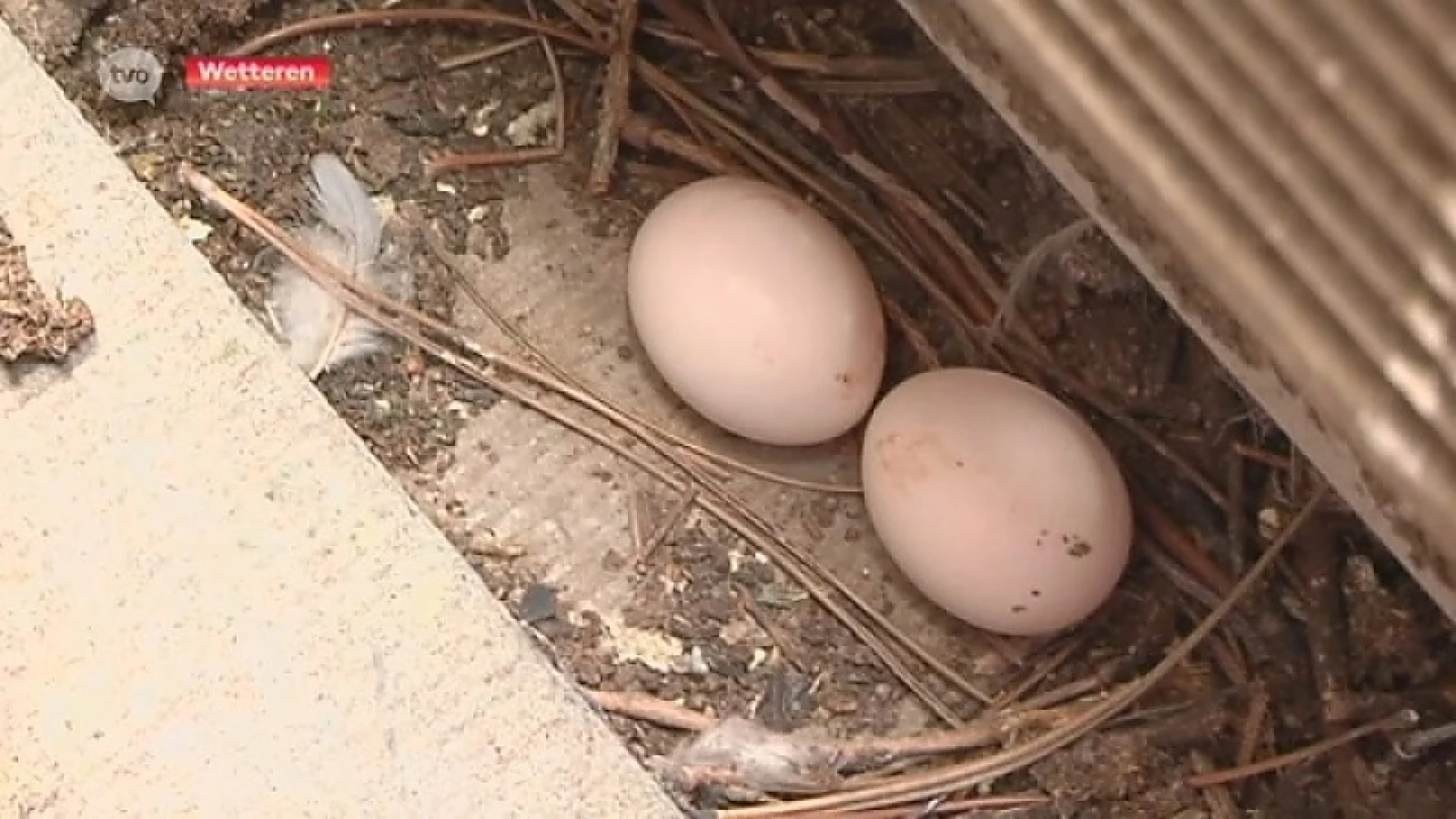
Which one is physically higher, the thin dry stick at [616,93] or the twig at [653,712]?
the thin dry stick at [616,93]

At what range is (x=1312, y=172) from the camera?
807mm

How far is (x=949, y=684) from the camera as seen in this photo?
129cm

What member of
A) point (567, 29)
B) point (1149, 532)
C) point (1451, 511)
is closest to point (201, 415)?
point (567, 29)

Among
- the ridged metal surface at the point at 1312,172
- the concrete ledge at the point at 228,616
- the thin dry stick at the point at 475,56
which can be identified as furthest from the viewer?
the thin dry stick at the point at 475,56

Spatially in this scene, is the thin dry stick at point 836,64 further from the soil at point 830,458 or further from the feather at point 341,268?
the feather at point 341,268

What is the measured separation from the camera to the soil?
47.9 inches

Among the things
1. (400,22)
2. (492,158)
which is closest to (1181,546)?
(492,158)

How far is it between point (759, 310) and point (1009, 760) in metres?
0.31

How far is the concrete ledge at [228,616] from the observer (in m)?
1.16

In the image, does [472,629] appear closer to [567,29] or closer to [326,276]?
[326,276]

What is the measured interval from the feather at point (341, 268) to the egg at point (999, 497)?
35cm

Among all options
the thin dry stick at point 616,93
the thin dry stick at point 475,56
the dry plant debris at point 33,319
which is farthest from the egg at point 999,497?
the dry plant debris at point 33,319

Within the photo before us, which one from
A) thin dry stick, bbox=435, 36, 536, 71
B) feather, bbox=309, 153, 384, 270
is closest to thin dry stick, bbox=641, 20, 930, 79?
thin dry stick, bbox=435, 36, 536, 71

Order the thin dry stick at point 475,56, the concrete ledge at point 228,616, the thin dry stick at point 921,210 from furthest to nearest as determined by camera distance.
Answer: the thin dry stick at point 475,56 → the thin dry stick at point 921,210 → the concrete ledge at point 228,616
